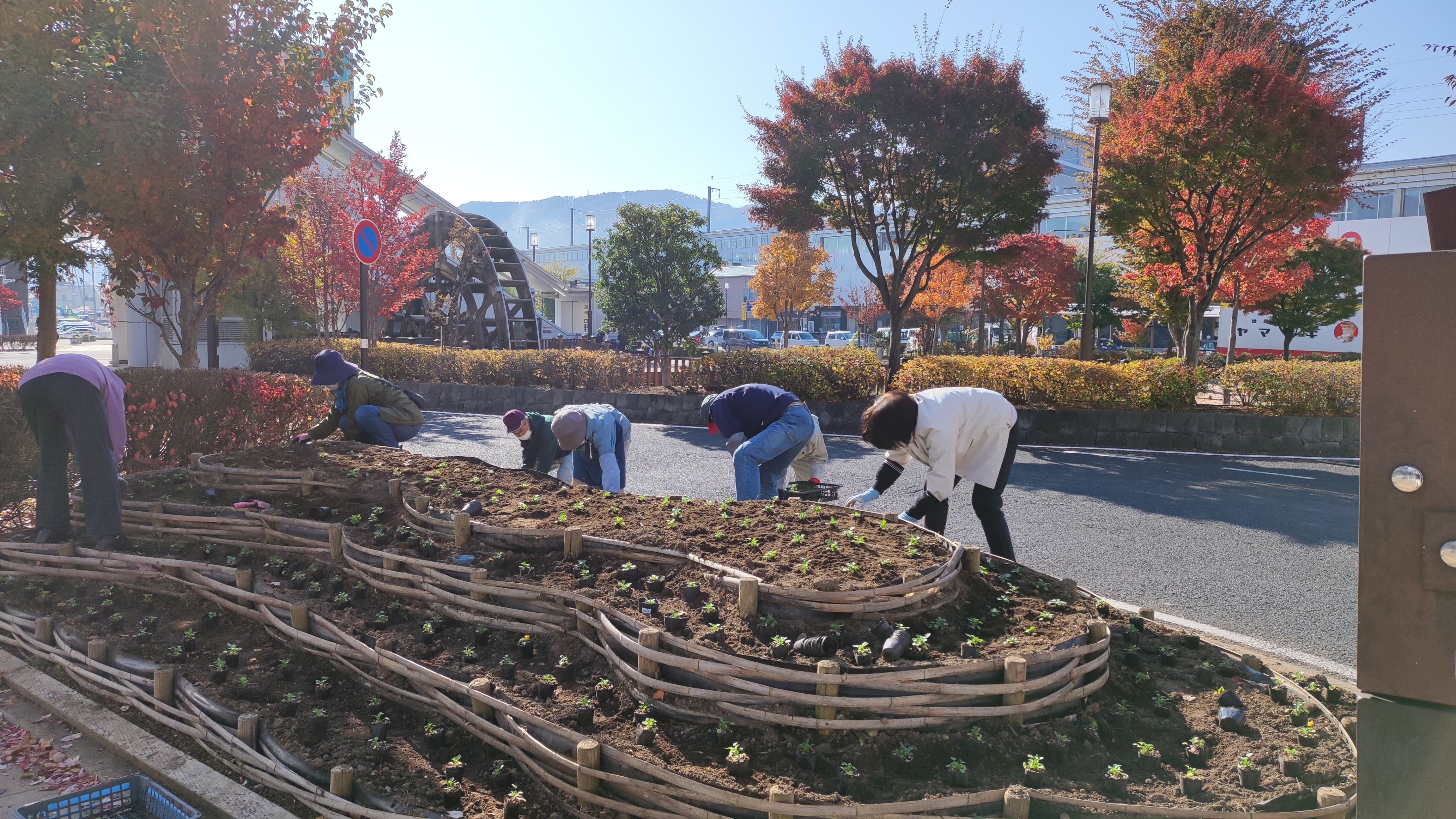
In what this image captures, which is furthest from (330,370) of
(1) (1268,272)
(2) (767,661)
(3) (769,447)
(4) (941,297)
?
(4) (941,297)

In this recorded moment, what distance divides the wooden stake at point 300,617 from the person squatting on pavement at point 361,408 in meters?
3.20

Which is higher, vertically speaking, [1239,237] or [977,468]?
[1239,237]

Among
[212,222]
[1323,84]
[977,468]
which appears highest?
[1323,84]

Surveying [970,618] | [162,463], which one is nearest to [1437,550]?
[970,618]

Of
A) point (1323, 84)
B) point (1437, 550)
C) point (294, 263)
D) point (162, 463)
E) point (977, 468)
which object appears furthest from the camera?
point (294, 263)

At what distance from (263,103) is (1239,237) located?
1599 centimetres

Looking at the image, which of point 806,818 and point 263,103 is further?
point 263,103

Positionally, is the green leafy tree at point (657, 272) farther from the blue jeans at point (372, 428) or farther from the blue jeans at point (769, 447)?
the blue jeans at point (769, 447)

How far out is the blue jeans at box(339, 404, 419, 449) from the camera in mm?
6605

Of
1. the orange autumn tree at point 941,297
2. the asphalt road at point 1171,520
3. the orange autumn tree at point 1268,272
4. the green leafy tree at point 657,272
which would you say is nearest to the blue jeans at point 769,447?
the asphalt road at point 1171,520

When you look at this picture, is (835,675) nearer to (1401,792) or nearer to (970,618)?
(970,618)

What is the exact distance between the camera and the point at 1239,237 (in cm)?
1551

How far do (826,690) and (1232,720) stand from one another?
1438mm

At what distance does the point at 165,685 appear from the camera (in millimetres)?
3164
